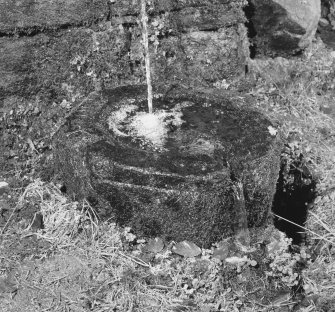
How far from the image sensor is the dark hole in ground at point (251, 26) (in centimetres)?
507

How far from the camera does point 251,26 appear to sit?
5172 mm

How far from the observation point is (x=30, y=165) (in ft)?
13.0

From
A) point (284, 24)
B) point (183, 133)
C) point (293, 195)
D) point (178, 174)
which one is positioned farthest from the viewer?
point (284, 24)

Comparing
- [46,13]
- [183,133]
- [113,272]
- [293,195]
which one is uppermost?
[46,13]

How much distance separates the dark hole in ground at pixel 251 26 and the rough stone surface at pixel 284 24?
27 mm

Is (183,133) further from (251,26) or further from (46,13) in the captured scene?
(251,26)

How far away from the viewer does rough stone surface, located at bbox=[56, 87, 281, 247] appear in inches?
118

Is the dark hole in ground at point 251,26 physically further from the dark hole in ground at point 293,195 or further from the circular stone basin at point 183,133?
the circular stone basin at point 183,133

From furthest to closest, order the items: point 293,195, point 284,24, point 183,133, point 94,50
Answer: point 284,24
point 94,50
point 293,195
point 183,133

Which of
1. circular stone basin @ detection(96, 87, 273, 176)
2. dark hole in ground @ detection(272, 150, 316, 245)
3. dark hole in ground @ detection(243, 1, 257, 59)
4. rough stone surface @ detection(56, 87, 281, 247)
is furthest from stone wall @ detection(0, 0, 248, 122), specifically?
dark hole in ground @ detection(272, 150, 316, 245)

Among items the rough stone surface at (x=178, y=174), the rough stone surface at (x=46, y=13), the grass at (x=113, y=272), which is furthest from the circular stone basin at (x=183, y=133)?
the rough stone surface at (x=46, y=13)

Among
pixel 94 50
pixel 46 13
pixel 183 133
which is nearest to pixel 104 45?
pixel 94 50

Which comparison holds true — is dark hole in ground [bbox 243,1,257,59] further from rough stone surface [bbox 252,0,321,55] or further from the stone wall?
the stone wall

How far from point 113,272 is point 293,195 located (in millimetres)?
1492
